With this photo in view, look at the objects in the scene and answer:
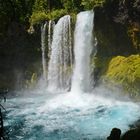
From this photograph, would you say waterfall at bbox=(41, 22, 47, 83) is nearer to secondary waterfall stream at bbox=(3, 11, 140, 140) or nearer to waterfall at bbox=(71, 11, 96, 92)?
secondary waterfall stream at bbox=(3, 11, 140, 140)

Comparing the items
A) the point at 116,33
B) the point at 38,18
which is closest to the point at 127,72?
the point at 116,33

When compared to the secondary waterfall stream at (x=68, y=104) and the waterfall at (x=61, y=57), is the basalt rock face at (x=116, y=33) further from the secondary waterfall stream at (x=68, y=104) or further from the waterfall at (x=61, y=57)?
the waterfall at (x=61, y=57)

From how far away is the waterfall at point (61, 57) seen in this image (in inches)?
1138

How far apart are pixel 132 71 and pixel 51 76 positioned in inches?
313

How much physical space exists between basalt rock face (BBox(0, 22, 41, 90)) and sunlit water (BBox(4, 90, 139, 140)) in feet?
15.0

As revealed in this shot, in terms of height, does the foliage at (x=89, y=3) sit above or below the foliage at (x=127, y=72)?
above

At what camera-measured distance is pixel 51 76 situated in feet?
98.6

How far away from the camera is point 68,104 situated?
23.6m

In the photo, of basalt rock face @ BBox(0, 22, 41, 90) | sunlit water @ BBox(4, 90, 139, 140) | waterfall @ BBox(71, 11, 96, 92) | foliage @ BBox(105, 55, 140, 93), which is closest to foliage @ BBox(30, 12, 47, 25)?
basalt rock face @ BBox(0, 22, 41, 90)

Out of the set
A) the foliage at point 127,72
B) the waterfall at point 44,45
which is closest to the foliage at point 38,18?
the waterfall at point 44,45

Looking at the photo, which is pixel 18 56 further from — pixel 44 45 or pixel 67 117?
pixel 67 117

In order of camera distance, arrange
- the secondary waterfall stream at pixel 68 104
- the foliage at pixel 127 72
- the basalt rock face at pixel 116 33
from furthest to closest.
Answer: the basalt rock face at pixel 116 33 → the foliage at pixel 127 72 → the secondary waterfall stream at pixel 68 104

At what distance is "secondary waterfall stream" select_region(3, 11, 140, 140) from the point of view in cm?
1848

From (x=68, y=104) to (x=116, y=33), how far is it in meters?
6.82
